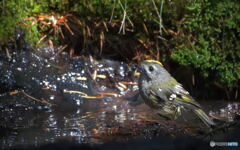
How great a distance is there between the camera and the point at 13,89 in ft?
21.2

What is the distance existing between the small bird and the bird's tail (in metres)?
0.10

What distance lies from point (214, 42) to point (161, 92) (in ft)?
3.11

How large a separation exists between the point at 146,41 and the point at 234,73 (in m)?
1.19

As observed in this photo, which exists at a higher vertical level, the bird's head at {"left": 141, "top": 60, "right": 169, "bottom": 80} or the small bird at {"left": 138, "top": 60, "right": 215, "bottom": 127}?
the bird's head at {"left": 141, "top": 60, "right": 169, "bottom": 80}

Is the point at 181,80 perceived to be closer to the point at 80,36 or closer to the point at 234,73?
the point at 234,73

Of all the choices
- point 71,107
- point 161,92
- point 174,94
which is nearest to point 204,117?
point 174,94

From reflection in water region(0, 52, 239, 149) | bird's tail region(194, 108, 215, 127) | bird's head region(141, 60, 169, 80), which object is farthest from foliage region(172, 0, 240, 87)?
reflection in water region(0, 52, 239, 149)

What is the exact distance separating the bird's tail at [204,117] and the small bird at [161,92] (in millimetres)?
101

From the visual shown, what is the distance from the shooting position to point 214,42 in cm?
641

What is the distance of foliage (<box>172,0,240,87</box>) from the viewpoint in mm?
6344

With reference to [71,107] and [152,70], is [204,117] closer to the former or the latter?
[152,70]

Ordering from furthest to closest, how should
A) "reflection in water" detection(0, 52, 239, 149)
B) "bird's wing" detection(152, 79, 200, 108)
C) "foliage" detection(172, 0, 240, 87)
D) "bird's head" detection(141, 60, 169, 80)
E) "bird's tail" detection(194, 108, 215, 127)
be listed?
"foliage" detection(172, 0, 240, 87) → "bird's head" detection(141, 60, 169, 80) → "bird's wing" detection(152, 79, 200, 108) → "bird's tail" detection(194, 108, 215, 127) → "reflection in water" detection(0, 52, 239, 149)

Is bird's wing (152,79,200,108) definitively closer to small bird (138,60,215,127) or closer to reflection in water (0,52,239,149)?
small bird (138,60,215,127)

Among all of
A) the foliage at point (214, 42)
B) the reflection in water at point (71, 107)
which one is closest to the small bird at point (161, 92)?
the reflection in water at point (71, 107)
